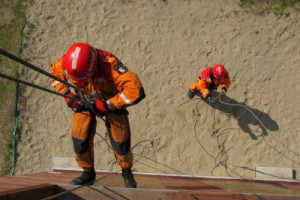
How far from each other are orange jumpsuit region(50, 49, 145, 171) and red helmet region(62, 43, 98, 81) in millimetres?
202

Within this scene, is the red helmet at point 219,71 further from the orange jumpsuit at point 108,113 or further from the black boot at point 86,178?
the black boot at point 86,178

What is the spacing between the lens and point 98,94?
134 inches

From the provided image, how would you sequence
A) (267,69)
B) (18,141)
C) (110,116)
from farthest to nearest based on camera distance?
(267,69), (18,141), (110,116)

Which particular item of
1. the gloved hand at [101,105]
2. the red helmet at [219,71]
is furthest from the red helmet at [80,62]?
the red helmet at [219,71]

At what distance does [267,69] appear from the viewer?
20.7 ft

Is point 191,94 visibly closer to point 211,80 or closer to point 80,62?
point 211,80

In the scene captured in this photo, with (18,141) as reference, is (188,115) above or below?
above

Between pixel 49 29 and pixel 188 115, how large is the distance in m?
3.78

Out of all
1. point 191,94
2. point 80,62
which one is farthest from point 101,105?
point 191,94

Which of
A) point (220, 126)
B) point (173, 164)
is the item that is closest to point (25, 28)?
point (173, 164)

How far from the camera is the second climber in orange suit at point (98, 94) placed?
303 cm

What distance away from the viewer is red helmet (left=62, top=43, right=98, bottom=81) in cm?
296

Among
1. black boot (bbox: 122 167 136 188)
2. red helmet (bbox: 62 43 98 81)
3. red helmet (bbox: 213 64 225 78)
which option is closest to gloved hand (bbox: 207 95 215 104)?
red helmet (bbox: 213 64 225 78)

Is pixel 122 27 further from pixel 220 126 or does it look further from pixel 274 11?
pixel 274 11
